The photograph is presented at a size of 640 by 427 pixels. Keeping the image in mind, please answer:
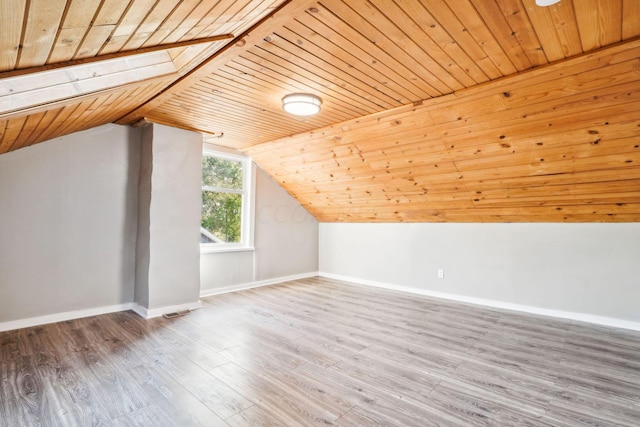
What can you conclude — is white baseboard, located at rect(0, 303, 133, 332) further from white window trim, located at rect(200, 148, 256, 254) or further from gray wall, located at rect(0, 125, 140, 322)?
white window trim, located at rect(200, 148, 256, 254)

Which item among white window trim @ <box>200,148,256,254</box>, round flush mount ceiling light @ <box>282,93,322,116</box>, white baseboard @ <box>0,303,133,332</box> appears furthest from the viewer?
white window trim @ <box>200,148,256,254</box>

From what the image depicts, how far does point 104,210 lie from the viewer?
11.6ft

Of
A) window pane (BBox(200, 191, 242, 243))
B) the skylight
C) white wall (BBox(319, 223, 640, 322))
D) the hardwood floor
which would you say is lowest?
the hardwood floor

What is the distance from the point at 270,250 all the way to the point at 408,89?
3461 mm

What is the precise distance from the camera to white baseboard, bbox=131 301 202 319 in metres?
3.45

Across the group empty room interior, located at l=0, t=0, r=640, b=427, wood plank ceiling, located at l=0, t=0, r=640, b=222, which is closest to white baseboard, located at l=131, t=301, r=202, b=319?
empty room interior, located at l=0, t=0, r=640, b=427

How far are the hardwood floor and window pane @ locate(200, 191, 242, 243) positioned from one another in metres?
1.40

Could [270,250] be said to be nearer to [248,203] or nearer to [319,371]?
[248,203]

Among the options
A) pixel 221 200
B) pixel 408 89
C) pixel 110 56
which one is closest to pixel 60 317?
pixel 221 200

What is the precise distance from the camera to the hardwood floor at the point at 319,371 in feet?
5.90

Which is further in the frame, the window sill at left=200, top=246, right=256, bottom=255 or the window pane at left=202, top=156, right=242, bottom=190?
the window pane at left=202, top=156, right=242, bottom=190

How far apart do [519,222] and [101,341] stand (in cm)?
471

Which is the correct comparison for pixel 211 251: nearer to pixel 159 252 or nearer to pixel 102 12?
pixel 159 252

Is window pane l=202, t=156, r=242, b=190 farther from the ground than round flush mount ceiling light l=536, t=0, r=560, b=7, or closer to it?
closer to it
